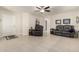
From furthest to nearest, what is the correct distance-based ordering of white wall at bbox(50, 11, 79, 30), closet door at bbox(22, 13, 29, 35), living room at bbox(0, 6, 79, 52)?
closet door at bbox(22, 13, 29, 35) → white wall at bbox(50, 11, 79, 30) → living room at bbox(0, 6, 79, 52)

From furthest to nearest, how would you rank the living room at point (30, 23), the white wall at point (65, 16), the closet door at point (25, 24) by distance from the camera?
the closet door at point (25, 24), the white wall at point (65, 16), the living room at point (30, 23)

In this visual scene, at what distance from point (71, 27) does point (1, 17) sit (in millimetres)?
2471

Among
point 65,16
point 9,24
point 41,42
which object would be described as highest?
point 65,16

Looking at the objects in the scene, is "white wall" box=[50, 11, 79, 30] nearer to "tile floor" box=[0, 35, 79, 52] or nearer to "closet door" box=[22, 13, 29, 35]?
"tile floor" box=[0, 35, 79, 52]

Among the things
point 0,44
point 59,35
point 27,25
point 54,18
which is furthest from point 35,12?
point 0,44

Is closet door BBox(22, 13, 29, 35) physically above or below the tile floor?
above

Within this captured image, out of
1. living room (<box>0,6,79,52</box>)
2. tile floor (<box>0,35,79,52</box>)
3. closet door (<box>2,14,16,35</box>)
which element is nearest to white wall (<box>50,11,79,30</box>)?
living room (<box>0,6,79,52</box>)

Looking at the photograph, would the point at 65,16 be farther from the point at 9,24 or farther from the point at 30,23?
the point at 9,24

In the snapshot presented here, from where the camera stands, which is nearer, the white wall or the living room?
the living room

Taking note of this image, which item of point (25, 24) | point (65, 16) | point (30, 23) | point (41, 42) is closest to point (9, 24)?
point (25, 24)

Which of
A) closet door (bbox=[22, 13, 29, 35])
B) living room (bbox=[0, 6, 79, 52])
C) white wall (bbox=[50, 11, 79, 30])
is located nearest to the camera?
living room (bbox=[0, 6, 79, 52])

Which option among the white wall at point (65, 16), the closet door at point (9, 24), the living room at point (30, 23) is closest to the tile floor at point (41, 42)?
the living room at point (30, 23)

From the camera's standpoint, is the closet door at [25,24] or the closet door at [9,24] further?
the closet door at [25,24]

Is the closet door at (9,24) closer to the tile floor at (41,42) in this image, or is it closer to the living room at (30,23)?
the living room at (30,23)
